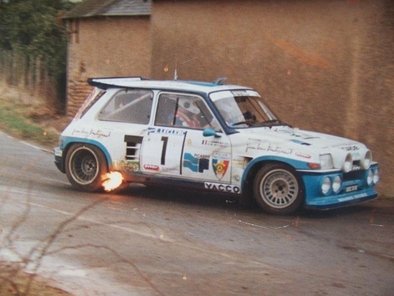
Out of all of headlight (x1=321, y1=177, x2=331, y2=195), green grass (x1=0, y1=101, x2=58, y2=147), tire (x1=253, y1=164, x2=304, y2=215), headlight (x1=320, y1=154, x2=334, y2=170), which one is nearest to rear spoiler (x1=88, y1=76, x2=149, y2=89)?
tire (x1=253, y1=164, x2=304, y2=215)

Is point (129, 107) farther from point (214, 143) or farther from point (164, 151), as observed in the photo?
point (214, 143)

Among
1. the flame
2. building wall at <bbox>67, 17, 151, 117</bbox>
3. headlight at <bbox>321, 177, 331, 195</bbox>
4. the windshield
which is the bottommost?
the flame

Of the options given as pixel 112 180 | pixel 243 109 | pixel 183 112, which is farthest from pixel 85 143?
pixel 243 109

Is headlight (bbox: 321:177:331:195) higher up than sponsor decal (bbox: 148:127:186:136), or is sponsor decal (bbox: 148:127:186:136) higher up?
sponsor decal (bbox: 148:127:186:136)

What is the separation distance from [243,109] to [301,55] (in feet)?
10.7

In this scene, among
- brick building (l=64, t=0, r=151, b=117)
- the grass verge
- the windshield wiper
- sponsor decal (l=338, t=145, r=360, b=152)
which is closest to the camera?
the grass verge

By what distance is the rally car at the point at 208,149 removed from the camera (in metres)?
9.76

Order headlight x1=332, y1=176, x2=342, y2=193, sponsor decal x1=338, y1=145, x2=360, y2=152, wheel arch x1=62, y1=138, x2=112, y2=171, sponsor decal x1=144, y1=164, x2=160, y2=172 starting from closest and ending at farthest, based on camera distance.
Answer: headlight x1=332, y1=176, x2=342, y2=193 < sponsor decal x1=338, y1=145, x2=360, y2=152 < sponsor decal x1=144, y1=164, x2=160, y2=172 < wheel arch x1=62, y1=138, x2=112, y2=171

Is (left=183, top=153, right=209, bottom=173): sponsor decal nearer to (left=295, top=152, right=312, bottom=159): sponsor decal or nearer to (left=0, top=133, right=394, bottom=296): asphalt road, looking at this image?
(left=0, top=133, right=394, bottom=296): asphalt road

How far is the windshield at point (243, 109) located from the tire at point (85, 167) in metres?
1.83

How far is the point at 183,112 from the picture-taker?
1058 cm

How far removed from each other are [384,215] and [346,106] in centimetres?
295

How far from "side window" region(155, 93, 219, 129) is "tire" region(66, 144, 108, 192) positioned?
3.41 feet

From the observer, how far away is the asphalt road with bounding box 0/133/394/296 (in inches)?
263
